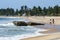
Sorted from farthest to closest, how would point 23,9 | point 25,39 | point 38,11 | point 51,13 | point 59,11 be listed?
1. point 23,9
2. point 38,11
3. point 51,13
4. point 59,11
5. point 25,39

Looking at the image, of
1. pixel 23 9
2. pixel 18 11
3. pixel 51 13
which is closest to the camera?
pixel 51 13

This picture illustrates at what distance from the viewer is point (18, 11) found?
644 feet

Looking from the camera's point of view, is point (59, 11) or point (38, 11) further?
point (38, 11)

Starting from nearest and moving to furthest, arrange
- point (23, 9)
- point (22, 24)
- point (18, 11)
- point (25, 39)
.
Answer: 1. point (25, 39)
2. point (22, 24)
3. point (23, 9)
4. point (18, 11)

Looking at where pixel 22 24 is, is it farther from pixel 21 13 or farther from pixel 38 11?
pixel 21 13

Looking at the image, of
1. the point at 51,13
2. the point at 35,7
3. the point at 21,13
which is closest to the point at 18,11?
the point at 21,13

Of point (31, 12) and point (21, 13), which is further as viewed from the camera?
point (21, 13)

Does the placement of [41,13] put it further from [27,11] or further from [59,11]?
[59,11]

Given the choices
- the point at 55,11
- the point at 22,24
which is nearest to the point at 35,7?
the point at 55,11

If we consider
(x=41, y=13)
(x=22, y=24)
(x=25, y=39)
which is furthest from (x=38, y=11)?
(x=25, y=39)

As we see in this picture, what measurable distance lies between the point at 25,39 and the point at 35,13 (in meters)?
151

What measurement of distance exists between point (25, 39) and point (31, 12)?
498 ft

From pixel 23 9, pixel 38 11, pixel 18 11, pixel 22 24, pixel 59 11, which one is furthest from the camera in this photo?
pixel 18 11

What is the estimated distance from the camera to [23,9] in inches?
7042
